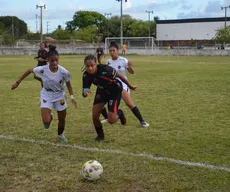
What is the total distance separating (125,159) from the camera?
18.2 feet

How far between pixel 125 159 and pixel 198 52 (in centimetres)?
4057

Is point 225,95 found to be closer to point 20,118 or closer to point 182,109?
point 182,109

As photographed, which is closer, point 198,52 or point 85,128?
point 85,128

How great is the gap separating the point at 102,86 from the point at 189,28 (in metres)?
87.4

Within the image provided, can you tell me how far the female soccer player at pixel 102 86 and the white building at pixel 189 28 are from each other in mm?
84366

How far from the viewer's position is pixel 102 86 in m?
6.53

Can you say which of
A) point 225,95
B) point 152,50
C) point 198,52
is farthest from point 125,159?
point 152,50

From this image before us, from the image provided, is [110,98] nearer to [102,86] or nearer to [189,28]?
[102,86]

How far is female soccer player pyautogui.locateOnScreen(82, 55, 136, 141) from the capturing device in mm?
6297

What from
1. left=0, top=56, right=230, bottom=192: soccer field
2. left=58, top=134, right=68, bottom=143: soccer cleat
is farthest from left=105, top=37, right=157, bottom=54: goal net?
left=58, top=134, right=68, bottom=143: soccer cleat

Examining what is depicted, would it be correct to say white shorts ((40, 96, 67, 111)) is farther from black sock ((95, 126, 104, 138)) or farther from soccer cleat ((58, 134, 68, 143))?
black sock ((95, 126, 104, 138))

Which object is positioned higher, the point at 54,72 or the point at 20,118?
the point at 54,72

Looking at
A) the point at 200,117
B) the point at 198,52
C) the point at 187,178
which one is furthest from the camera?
the point at 198,52

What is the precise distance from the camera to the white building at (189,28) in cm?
8762
